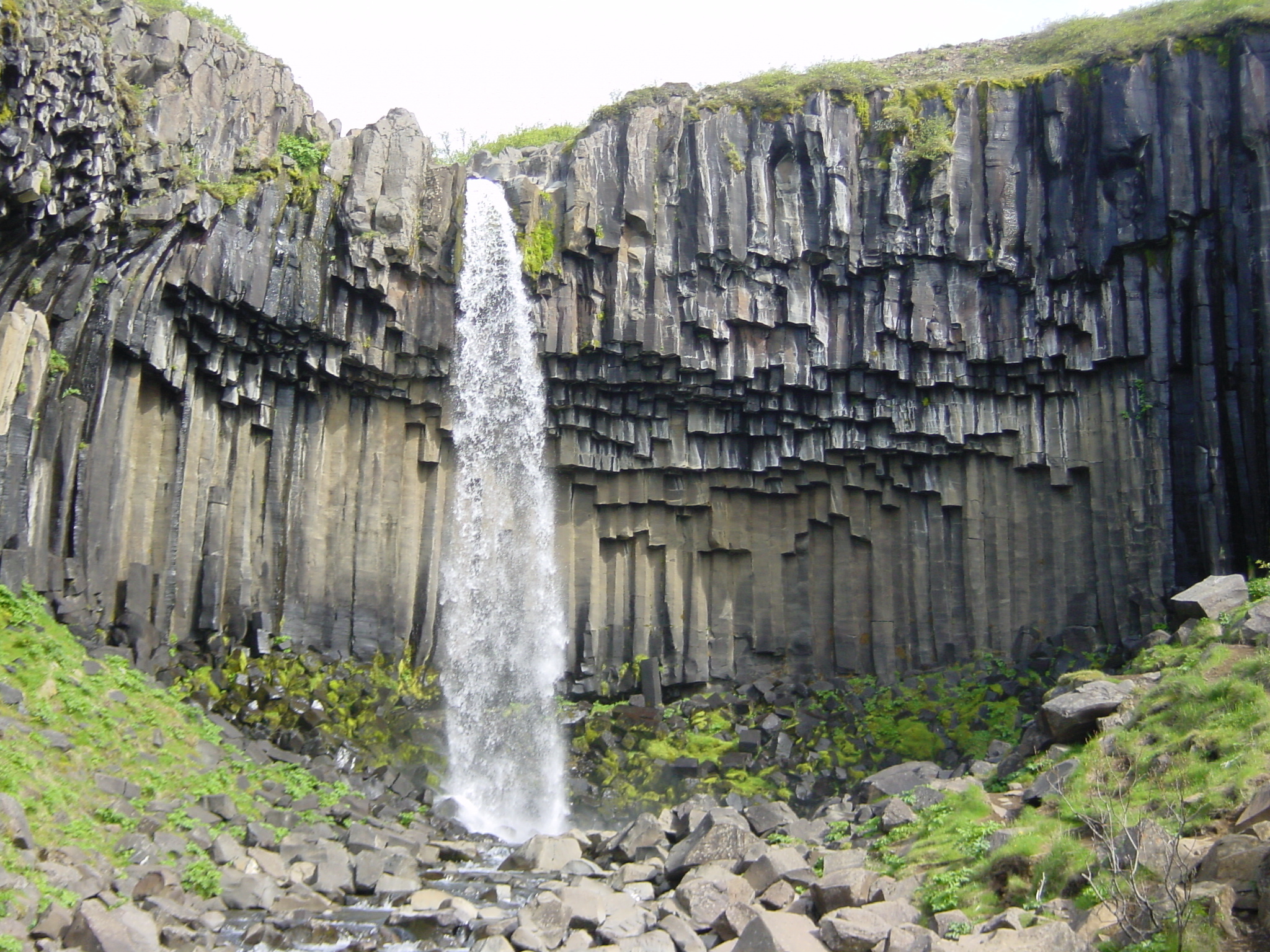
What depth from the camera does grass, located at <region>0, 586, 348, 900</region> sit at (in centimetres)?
1173

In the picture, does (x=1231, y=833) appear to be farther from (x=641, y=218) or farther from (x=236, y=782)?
(x=641, y=218)

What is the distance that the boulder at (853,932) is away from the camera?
922 cm

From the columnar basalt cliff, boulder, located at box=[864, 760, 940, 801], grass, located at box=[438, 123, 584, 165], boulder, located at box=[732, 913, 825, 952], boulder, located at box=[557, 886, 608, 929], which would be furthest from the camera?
grass, located at box=[438, 123, 584, 165]

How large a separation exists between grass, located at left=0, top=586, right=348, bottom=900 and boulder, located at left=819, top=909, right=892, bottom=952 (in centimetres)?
703

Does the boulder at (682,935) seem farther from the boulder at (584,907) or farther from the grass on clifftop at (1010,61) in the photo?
the grass on clifftop at (1010,61)

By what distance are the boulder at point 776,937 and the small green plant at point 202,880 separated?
6.16 m

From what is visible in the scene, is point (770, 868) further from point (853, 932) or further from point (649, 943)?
point (853, 932)

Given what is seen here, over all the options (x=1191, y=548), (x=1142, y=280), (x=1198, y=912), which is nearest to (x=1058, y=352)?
(x=1142, y=280)

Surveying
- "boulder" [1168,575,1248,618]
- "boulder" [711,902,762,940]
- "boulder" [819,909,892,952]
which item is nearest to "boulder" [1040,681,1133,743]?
"boulder" [1168,575,1248,618]

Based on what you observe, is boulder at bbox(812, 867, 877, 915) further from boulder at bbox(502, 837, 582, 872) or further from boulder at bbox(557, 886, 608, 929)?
boulder at bbox(502, 837, 582, 872)

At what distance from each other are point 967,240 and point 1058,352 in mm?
2935

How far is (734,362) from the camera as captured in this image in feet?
73.9

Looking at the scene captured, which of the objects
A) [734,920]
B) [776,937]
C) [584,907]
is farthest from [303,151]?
[776,937]

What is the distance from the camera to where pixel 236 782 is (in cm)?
1529
